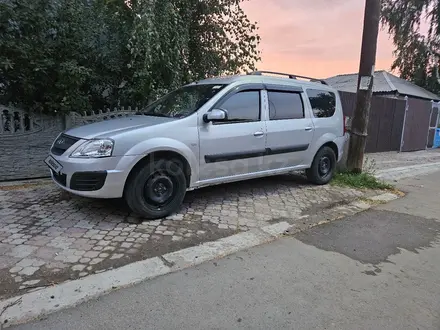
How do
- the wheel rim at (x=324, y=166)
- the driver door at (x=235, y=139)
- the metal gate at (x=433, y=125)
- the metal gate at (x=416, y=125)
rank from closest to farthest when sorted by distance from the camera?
the driver door at (x=235, y=139) → the wheel rim at (x=324, y=166) → the metal gate at (x=416, y=125) → the metal gate at (x=433, y=125)

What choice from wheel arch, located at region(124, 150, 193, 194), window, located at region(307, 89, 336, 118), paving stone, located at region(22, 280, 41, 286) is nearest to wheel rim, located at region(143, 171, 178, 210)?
wheel arch, located at region(124, 150, 193, 194)

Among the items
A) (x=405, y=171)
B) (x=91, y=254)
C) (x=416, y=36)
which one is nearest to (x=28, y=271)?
(x=91, y=254)

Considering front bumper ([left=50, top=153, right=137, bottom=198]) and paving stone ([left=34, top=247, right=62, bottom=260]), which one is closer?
paving stone ([left=34, top=247, right=62, bottom=260])

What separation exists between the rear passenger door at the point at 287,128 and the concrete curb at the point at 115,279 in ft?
5.12

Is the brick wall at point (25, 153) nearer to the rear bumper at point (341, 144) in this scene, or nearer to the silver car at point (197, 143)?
the silver car at point (197, 143)

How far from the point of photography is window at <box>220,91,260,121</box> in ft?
15.9

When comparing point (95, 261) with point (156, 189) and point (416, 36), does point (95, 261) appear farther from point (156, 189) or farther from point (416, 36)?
point (416, 36)

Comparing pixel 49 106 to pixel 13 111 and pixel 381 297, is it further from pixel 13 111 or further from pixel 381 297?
pixel 381 297

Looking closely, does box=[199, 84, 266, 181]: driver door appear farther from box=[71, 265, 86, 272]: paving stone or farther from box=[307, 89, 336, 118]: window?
box=[71, 265, 86, 272]: paving stone

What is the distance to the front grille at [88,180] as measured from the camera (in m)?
3.85

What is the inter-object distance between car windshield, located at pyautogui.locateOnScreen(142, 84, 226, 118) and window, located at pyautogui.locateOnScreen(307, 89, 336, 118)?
200 cm

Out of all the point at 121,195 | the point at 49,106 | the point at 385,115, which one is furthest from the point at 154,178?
the point at 385,115

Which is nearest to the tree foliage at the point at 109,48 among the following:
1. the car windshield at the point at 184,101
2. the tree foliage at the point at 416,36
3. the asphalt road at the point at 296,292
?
the car windshield at the point at 184,101

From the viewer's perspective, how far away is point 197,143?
4.45 meters
